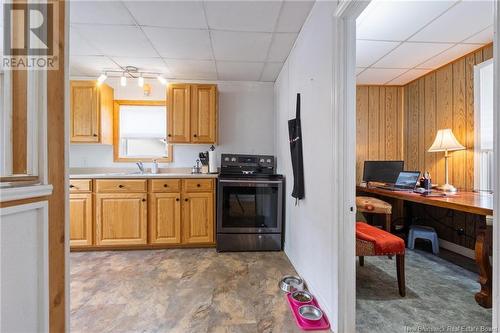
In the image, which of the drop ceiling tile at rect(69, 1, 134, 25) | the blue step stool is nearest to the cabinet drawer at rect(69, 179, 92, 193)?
the drop ceiling tile at rect(69, 1, 134, 25)

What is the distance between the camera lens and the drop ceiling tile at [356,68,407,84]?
323 centimetres

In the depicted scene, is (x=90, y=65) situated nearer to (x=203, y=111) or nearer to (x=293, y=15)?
(x=203, y=111)

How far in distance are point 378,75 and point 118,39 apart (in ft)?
11.2

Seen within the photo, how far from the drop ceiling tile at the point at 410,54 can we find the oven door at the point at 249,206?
6.80 ft

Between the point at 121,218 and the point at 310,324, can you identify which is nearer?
the point at 310,324

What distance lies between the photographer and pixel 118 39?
2324 mm

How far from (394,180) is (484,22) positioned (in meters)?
1.90

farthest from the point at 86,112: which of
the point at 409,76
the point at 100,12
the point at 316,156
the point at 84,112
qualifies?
the point at 409,76

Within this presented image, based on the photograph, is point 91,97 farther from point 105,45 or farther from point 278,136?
point 278,136

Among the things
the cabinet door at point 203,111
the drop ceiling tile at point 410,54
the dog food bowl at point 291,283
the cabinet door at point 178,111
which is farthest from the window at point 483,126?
the cabinet door at point 178,111

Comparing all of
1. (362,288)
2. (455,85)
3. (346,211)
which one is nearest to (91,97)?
(346,211)

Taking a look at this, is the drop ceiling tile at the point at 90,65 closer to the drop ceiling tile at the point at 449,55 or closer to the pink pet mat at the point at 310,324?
the pink pet mat at the point at 310,324

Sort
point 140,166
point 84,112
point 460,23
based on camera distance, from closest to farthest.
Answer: point 460,23 < point 84,112 < point 140,166

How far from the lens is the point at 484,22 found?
6.97ft
